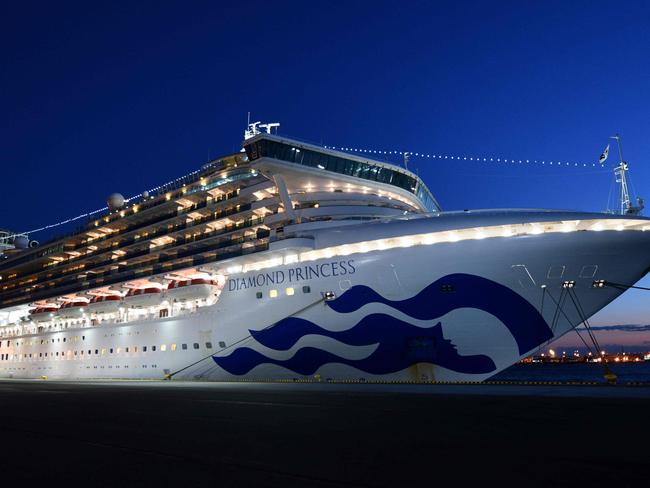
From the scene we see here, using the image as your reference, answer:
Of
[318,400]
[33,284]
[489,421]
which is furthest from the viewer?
[33,284]

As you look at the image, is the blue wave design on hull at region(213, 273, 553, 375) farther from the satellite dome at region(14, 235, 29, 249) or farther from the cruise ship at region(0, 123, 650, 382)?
the satellite dome at region(14, 235, 29, 249)

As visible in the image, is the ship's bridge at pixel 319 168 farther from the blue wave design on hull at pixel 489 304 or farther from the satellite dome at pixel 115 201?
the satellite dome at pixel 115 201

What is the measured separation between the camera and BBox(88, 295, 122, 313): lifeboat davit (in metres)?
31.5

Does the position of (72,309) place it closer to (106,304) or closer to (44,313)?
(106,304)

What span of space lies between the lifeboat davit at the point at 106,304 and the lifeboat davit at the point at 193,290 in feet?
23.3

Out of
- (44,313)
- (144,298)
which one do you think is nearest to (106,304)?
(144,298)

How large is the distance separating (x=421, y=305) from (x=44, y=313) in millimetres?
32965

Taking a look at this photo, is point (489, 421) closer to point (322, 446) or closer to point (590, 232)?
point (322, 446)

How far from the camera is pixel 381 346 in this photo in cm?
1850

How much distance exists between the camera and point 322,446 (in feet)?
20.9

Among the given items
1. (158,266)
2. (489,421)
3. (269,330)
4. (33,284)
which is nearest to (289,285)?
(269,330)

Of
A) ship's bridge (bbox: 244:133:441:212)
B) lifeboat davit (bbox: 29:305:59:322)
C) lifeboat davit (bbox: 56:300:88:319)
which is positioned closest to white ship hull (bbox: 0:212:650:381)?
ship's bridge (bbox: 244:133:441:212)

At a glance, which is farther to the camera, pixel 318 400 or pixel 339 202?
pixel 339 202

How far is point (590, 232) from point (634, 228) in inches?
61.7
